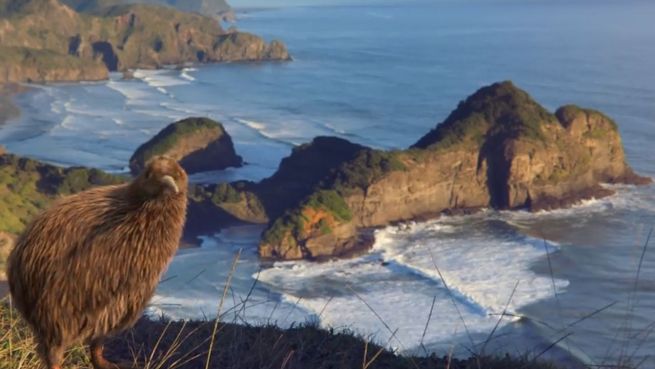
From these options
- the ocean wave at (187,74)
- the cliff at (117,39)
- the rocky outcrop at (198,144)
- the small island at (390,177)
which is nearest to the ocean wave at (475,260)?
the small island at (390,177)

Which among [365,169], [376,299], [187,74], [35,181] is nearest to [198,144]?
[365,169]

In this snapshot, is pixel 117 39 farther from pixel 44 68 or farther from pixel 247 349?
pixel 247 349

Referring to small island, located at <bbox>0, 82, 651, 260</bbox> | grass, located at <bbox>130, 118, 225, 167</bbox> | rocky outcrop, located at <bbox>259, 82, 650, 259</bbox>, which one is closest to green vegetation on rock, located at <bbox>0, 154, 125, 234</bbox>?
small island, located at <bbox>0, 82, 651, 260</bbox>

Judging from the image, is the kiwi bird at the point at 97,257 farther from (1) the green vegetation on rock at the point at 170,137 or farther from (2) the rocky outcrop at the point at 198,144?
(2) the rocky outcrop at the point at 198,144

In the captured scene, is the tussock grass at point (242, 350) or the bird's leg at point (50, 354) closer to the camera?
the bird's leg at point (50, 354)

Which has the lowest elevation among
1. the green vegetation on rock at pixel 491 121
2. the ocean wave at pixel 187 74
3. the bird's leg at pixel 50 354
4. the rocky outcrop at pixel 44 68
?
the ocean wave at pixel 187 74

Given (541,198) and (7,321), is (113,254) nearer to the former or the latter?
(7,321)
